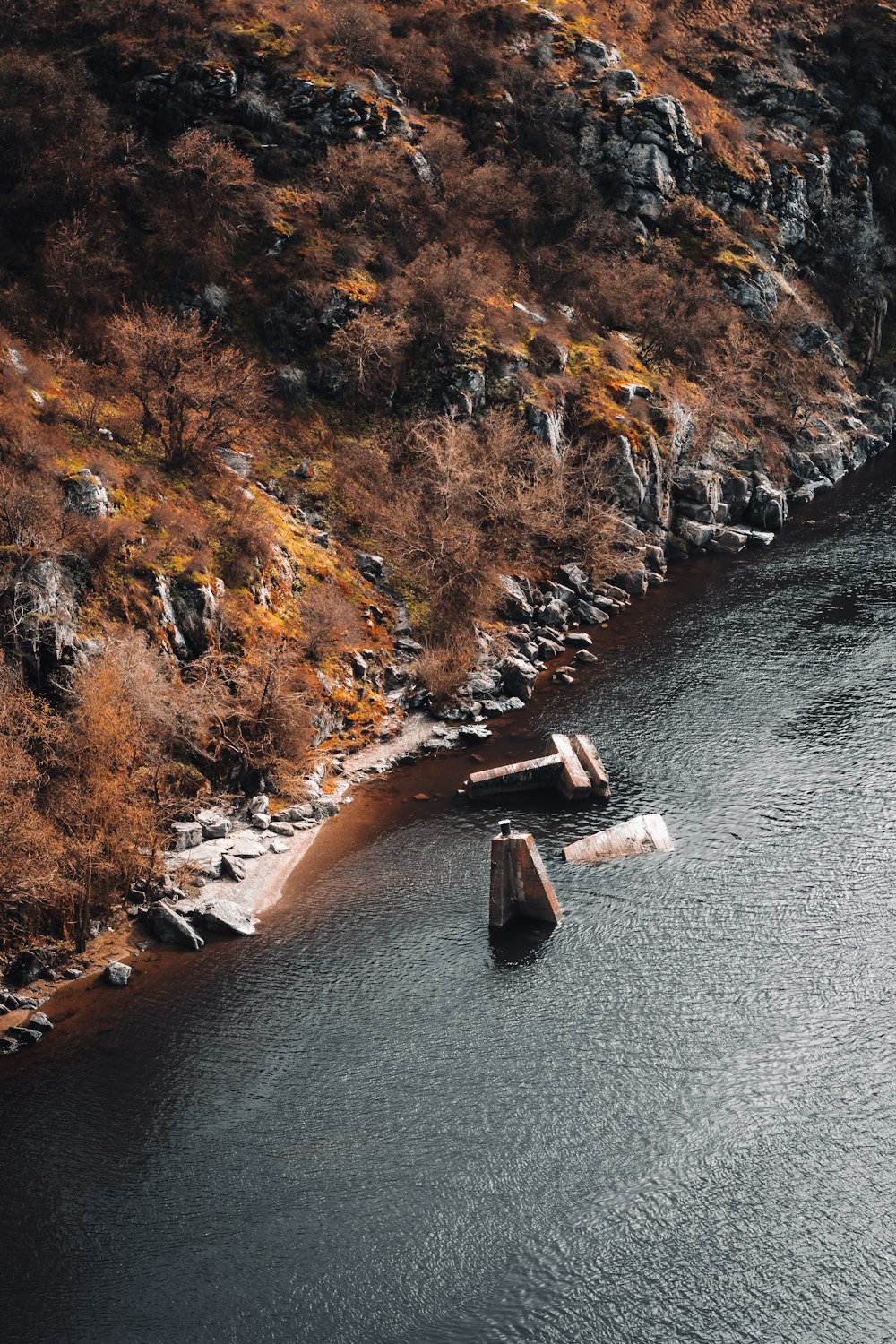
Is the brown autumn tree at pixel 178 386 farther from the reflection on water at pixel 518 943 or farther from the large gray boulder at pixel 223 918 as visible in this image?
the reflection on water at pixel 518 943

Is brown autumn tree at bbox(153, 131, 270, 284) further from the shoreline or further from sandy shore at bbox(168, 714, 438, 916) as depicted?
sandy shore at bbox(168, 714, 438, 916)

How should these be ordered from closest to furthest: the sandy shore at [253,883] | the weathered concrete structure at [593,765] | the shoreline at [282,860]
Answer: the sandy shore at [253,883]
the shoreline at [282,860]
the weathered concrete structure at [593,765]

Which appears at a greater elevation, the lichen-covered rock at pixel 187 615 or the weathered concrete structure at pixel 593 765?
the lichen-covered rock at pixel 187 615

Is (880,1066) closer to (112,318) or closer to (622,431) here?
(622,431)

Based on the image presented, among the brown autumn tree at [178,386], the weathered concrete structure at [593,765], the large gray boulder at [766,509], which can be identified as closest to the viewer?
the weathered concrete structure at [593,765]

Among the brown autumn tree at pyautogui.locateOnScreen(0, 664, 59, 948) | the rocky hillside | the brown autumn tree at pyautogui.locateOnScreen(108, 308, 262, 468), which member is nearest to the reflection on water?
the rocky hillside

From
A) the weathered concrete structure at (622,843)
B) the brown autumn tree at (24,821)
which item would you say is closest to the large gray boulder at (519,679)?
the weathered concrete structure at (622,843)

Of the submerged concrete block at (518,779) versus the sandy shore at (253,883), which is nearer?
the sandy shore at (253,883)
